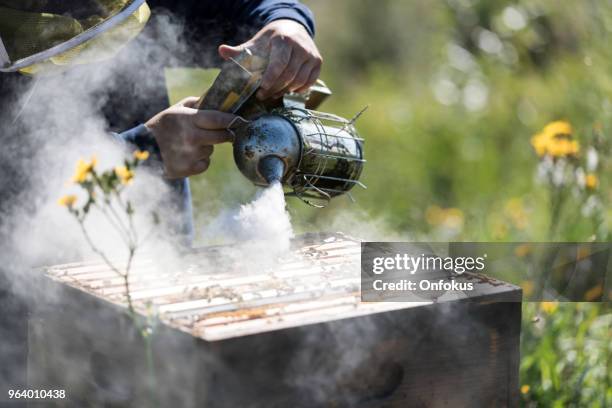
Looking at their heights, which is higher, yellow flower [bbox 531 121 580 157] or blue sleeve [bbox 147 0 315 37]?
blue sleeve [bbox 147 0 315 37]

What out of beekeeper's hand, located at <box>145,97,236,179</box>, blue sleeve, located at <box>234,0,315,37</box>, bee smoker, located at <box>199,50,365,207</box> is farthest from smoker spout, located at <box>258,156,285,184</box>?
blue sleeve, located at <box>234,0,315,37</box>

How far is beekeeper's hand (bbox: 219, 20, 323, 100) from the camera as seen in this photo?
2133mm

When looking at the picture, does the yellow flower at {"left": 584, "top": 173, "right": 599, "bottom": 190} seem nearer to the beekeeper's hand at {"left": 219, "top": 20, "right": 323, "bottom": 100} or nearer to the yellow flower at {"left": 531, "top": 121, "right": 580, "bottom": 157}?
the yellow flower at {"left": 531, "top": 121, "right": 580, "bottom": 157}

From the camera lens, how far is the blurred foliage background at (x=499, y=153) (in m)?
2.77

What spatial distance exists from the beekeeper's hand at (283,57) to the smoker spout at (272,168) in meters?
0.22

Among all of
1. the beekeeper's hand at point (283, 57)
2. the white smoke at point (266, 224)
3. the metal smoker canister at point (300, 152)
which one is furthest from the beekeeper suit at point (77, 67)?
the white smoke at point (266, 224)

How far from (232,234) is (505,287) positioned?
893mm

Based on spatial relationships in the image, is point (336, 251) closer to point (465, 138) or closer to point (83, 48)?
point (83, 48)

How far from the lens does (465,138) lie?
5.26 metres

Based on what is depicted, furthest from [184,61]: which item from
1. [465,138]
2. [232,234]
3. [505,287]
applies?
[465,138]

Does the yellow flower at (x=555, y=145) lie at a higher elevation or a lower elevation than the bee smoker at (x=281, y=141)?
higher

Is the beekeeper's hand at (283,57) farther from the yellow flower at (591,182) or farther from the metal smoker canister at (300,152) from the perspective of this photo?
the yellow flower at (591,182)

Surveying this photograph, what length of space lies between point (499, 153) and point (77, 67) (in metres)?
3.41

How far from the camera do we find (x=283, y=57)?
2.15 metres
